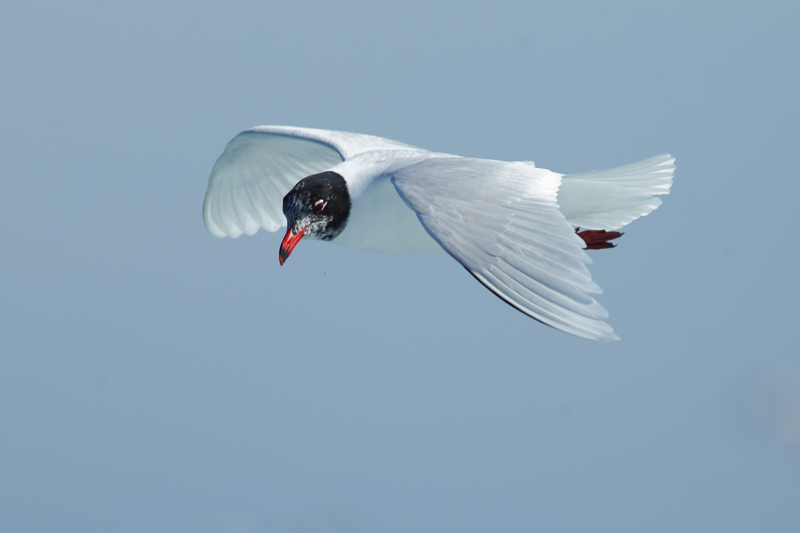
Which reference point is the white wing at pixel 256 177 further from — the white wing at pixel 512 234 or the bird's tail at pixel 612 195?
the white wing at pixel 512 234

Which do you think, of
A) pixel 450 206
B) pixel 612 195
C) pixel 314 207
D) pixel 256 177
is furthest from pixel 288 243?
pixel 256 177

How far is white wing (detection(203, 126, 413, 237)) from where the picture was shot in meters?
5.68

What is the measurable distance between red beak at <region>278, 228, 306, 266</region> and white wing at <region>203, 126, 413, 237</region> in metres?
1.67

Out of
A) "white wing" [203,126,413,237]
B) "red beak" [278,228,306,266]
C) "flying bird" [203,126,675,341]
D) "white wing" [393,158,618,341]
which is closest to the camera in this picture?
"white wing" [393,158,618,341]

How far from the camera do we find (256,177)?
6.01 m

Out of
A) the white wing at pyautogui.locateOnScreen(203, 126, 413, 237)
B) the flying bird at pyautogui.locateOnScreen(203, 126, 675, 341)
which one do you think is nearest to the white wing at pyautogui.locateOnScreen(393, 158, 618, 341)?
the flying bird at pyautogui.locateOnScreen(203, 126, 675, 341)

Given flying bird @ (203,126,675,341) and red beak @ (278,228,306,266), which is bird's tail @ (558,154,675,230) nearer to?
flying bird @ (203,126,675,341)

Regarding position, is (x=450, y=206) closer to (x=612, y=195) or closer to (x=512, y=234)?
(x=512, y=234)

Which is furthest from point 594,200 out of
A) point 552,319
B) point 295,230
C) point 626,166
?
point 552,319

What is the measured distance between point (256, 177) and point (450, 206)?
3.13 m

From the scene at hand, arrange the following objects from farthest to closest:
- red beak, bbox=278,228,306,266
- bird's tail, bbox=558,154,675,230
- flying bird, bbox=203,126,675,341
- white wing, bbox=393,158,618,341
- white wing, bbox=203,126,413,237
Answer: white wing, bbox=203,126,413,237, bird's tail, bbox=558,154,675,230, red beak, bbox=278,228,306,266, flying bird, bbox=203,126,675,341, white wing, bbox=393,158,618,341

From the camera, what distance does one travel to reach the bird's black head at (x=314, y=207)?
393cm

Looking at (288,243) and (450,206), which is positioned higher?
(450,206)

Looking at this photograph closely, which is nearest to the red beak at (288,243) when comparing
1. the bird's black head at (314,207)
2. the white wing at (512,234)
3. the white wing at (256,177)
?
the bird's black head at (314,207)
